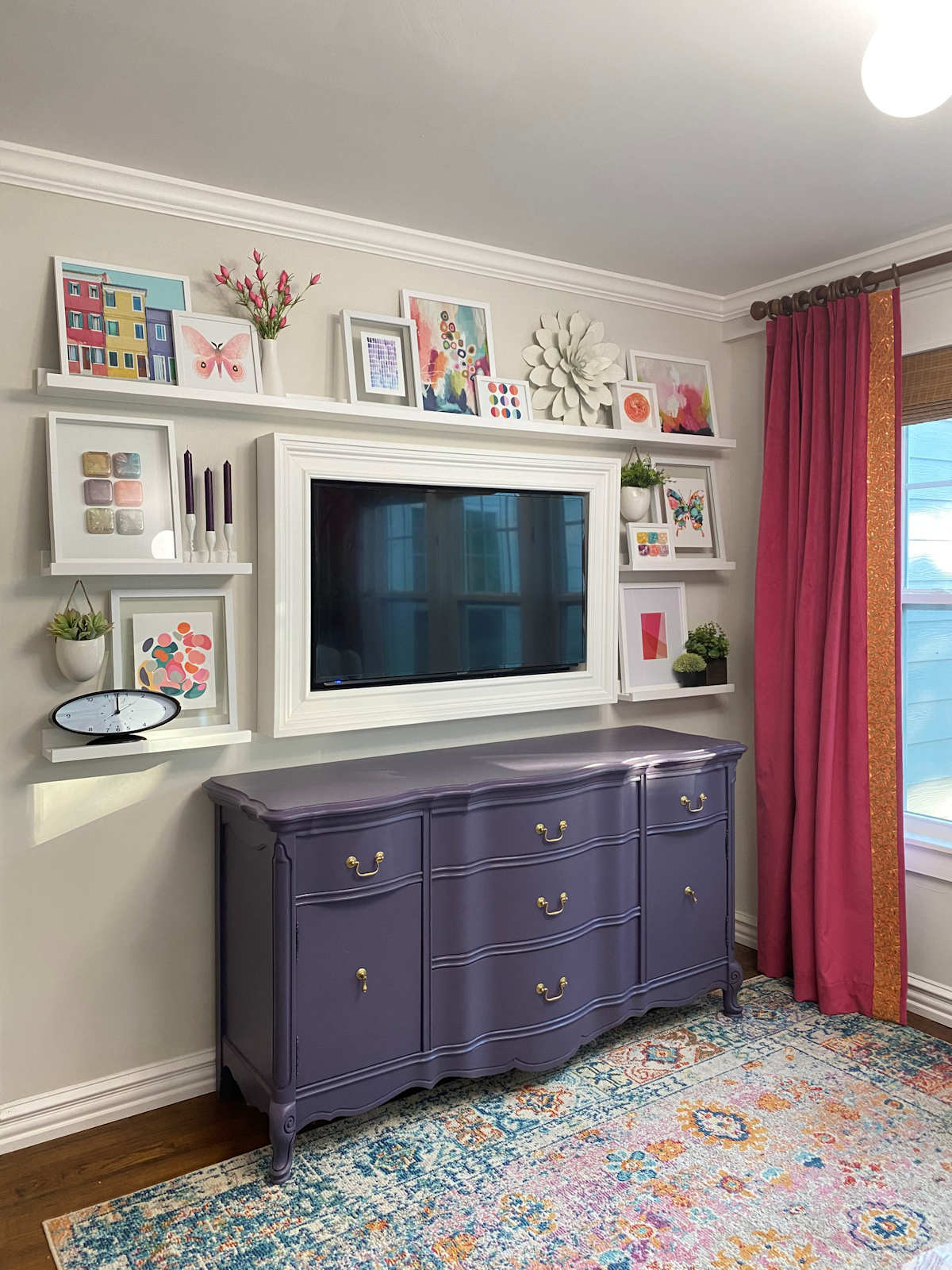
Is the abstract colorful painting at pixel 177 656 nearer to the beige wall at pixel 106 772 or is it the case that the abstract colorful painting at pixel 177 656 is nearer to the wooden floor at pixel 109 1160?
the beige wall at pixel 106 772

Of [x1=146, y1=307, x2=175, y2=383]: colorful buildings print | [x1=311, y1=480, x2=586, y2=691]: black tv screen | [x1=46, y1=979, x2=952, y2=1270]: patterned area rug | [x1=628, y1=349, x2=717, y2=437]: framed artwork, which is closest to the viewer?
[x1=46, y1=979, x2=952, y2=1270]: patterned area rug

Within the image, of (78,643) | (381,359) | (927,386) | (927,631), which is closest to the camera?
(78,643)

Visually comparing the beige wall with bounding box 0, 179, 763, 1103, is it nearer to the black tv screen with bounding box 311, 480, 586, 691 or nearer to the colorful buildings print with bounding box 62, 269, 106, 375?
the colorful buildings print with bounding box 62, 269, 106, 375

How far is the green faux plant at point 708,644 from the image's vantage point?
372 centimetres

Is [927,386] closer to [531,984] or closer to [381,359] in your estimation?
[381,359]

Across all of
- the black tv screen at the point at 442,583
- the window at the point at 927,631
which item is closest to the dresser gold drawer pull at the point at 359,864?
the black tv screen at the point at 442,583

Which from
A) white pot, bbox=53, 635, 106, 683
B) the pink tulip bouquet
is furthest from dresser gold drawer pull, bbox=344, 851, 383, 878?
the pink tulip bouquet

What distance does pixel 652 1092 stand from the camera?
2771 millimetres

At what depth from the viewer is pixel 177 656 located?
271cm

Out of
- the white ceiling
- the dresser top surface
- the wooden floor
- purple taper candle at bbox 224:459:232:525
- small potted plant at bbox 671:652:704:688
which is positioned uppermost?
the white ceiling

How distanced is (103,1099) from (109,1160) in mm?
211

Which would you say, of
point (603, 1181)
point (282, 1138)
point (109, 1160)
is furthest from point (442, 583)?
point (109, 1160)

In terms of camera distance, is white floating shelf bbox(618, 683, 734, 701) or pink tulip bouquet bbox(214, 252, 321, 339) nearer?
pink tulip bouquet bbox(214, 252, 321, 339)

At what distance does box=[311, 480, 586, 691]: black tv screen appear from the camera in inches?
114
